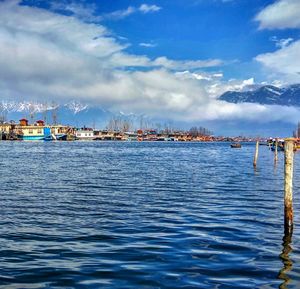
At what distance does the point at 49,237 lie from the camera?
18281 mm

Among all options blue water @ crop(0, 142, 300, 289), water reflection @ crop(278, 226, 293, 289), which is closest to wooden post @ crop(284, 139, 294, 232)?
water reflection @ crop(278, 226, 293, 289)

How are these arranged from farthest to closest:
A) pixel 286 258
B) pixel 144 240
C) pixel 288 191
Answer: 1. pixel 288 191
2. pixel 144 240
3. pixel 286 258

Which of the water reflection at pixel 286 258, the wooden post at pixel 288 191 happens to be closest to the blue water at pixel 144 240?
the water reflection at pixel 286 258

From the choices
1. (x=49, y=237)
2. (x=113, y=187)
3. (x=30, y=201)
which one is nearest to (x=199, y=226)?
(x=49, y=237)

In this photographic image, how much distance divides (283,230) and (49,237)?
35.6ft

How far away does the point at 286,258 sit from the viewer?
15891 millimetres

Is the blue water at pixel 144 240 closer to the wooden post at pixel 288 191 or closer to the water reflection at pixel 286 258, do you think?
the water reflection at pixel 286 258

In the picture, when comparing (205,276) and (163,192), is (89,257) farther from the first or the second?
(163,192)

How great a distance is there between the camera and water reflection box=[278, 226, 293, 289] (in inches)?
526

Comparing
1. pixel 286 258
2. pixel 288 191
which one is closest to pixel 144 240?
pixel 286 258

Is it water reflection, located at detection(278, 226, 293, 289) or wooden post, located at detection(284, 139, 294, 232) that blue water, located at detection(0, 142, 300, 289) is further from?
wooden post, located at detection(284, 139, 294, 232)

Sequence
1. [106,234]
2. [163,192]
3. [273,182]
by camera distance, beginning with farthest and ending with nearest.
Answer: [273,182], [163,192], [106,234]

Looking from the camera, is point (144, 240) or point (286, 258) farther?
point (144, 240)

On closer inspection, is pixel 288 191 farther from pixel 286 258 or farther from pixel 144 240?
pixel 144 240
